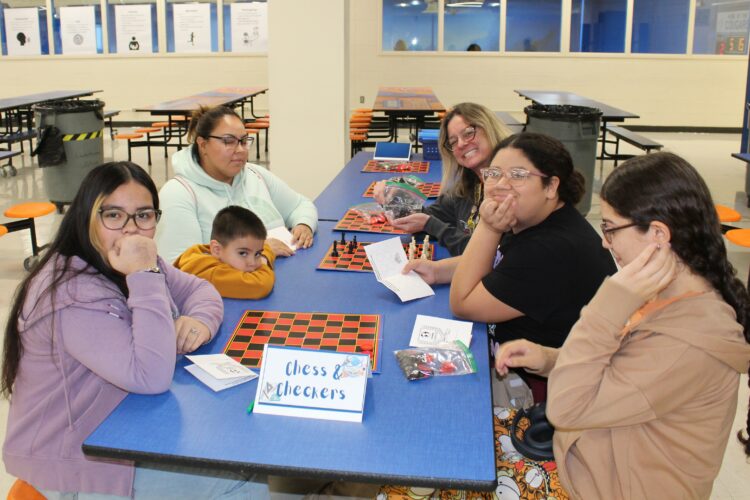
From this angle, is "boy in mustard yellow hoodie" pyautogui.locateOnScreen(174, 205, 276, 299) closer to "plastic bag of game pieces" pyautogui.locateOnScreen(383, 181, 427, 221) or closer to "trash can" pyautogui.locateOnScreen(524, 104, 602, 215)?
"plastic bag of game pieces" pyautogui.locateOnScreen(383, 181, 427, 221)

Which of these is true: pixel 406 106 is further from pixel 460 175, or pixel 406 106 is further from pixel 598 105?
pixel 460 175

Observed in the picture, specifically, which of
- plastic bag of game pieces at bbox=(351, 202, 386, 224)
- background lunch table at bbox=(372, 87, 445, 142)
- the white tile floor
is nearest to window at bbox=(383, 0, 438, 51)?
background lunch table at bbox=(372, 87, 445, 142)

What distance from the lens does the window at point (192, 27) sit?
37.7 ft

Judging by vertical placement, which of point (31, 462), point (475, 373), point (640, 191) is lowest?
point (31, 462)

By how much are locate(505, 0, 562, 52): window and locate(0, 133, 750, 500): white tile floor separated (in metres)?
2.39

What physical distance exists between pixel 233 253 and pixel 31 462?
0.88 meters

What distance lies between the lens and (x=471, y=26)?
11500 millimetres

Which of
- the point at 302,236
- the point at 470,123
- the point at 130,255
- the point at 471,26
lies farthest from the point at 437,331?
the point at 471,26

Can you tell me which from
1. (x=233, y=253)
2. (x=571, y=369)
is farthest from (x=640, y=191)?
(x=233, y=253)

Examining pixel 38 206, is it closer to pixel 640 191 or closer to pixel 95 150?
pixel 95 150

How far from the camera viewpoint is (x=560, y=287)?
5.88 feet

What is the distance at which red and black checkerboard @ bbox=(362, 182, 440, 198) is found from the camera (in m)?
3.50

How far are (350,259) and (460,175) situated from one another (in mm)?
698

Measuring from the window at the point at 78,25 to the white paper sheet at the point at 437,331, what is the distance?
38.3 feet
